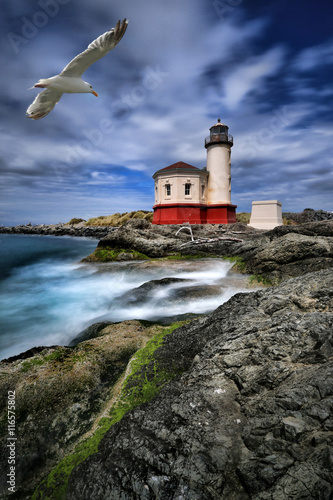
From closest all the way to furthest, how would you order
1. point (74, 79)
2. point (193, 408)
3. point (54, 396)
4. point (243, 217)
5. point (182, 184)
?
point (193, 408) → point (54, 396) → point (74, 79) → point (182, 184) → point (243, 217)

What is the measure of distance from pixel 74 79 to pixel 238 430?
6.83m

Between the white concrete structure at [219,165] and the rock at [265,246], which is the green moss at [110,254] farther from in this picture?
the white concrete structure at [219,165]

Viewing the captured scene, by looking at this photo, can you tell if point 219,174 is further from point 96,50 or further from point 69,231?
point 69,231

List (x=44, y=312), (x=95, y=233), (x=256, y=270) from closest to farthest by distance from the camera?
(x=44, y=312) → (x=256, y=270) → (x=95, y=233)

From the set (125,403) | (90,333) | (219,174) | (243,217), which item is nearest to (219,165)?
(219,174)

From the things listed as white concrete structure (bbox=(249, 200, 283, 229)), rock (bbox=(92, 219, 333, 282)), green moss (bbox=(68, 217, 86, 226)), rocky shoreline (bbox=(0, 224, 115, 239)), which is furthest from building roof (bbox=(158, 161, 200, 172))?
green moss (bbox=(68, 217, 86, 226))

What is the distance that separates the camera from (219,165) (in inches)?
920

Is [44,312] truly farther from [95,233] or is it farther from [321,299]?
[95,233]

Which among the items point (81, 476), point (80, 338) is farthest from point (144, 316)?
point (81, 476)

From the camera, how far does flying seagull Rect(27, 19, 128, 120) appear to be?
188 inches

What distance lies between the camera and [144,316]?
5.51m

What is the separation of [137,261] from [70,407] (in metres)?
9.20

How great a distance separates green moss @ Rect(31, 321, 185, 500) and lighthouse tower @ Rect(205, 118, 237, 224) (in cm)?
2092

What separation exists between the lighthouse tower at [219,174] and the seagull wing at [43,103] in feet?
60.3
